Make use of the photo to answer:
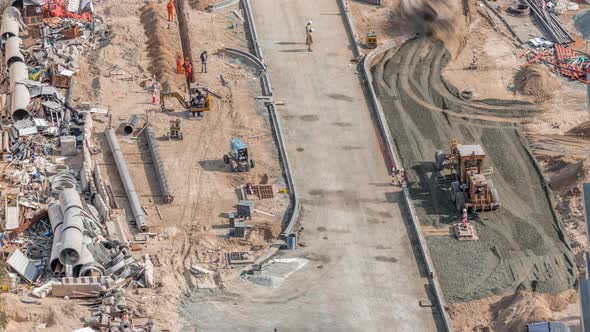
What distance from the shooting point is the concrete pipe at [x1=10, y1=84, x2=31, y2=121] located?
59.6 meters

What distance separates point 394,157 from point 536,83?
11005mm

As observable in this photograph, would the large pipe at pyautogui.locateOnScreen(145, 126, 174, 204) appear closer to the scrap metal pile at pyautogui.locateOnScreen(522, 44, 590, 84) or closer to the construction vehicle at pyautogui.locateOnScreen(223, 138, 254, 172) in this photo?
the construction vehicle at pyautogui.locateOnScreen(223, 138, 254, 172)

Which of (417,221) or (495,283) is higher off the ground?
(417,221)

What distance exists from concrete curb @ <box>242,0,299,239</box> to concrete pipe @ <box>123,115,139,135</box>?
21.6 ft

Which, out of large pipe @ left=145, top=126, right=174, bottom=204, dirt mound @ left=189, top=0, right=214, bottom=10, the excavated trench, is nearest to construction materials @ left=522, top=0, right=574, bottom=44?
the excavated trench

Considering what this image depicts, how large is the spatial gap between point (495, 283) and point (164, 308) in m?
13.4

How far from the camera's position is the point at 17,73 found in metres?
62.8

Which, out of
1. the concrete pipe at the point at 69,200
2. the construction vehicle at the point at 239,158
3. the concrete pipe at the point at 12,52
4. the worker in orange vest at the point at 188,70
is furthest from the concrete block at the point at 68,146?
the concrete pipe at the point at 12,52

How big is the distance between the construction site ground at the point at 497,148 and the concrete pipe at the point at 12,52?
1833 centimetres

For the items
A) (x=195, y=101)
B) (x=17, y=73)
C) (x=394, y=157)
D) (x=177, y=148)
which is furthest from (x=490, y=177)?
(x=17, y=73)

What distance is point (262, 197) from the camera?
55.4m

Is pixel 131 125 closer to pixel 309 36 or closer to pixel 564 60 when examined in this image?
pixel 309 36

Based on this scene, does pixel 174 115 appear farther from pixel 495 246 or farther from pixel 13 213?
pixel 495 246

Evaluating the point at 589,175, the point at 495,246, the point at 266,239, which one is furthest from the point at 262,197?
the point at 589,175
